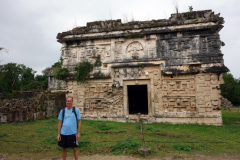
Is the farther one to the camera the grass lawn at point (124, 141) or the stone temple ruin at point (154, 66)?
the stone temple ruin at point (154, 66)

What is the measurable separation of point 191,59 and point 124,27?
4171 mm

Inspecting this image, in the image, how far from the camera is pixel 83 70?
1034 centimetres

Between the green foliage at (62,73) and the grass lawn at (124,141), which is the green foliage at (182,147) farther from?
the green foliage at (62,73)

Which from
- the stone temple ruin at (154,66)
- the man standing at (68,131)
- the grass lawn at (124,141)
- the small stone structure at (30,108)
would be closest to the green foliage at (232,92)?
the stone temple ruin at (154,66)

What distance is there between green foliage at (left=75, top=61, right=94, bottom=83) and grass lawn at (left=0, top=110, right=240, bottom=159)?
291 cm

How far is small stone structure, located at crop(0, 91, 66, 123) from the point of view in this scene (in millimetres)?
9242

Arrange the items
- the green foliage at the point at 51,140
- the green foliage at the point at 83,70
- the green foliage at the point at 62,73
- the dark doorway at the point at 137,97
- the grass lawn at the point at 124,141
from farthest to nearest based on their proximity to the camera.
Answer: the dark doorway at the point at 137,97, the green foliage at the point at 62,73, the green foliage at the point at 83,70, the green foliage at the point at 51,140, the grass lawn at the point at 124,141

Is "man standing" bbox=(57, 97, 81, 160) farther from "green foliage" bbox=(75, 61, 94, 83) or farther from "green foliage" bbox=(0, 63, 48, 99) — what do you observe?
"green foliage" bbox=(0, 63, 48, 99)

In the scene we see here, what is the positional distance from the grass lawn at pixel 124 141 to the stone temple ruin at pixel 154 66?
1359mm

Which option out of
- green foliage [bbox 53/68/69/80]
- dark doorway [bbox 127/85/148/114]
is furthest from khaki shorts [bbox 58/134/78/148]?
dark doorway [bbox 127/85/148/114]

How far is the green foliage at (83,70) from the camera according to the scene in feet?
33.6

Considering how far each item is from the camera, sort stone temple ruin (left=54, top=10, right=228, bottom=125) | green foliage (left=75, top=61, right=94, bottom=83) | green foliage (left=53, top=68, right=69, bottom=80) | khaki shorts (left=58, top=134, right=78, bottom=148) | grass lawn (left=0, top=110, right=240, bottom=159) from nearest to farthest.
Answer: khaki shorts (left=58, top=134, right=78, bottom=148), grass lawn (left=0, top=110, right=240, bottom=159), stone temple ruin (left=54, top=10, right=228, bottom=125), green foliage (left=75, top=61, right=94, bottom=83), green foliage (left=53, top=68, right=69, bottom=80)

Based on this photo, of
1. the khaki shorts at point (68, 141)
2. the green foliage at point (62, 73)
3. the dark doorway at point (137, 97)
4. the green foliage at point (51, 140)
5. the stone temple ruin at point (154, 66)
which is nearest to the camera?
the khaki shorts at point (68, 141)

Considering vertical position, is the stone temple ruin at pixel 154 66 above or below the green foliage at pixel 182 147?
above
